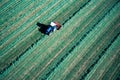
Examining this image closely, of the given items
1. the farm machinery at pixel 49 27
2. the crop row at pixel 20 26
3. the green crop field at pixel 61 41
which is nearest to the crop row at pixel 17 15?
the green crop field at pixel 61 41

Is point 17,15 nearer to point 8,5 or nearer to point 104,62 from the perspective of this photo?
point 8,5

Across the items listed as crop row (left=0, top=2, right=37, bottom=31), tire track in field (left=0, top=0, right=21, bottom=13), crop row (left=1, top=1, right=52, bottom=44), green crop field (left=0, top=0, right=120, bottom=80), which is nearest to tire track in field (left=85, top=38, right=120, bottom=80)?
green crop field (left=0, top=0, right=120, bottom=80)

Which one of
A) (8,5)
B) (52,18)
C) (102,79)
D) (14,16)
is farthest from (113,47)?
(8,5)

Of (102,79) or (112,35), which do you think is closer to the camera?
(102,79)

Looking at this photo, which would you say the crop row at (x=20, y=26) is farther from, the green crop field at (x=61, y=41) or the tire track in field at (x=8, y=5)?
the tire track in field at (x=8, y=5)

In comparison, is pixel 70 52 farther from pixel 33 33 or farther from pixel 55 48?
pixel 33 33

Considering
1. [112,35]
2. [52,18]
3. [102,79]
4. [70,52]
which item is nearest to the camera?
[102,79]
